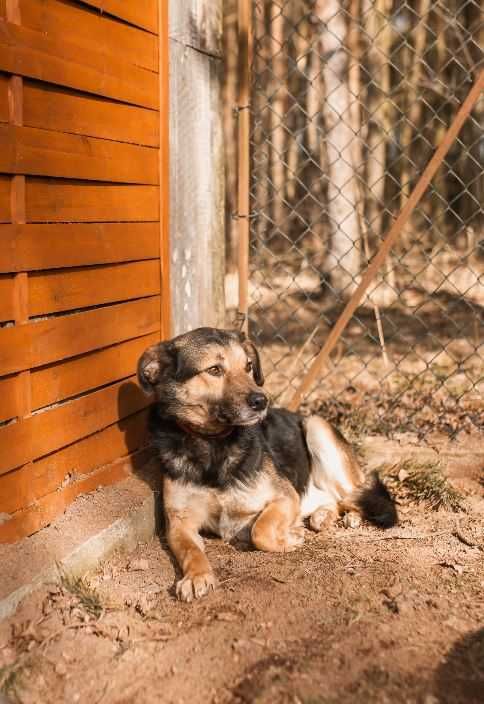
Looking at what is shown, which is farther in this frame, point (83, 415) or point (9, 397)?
point (83, 415)

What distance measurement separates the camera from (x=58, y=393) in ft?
11.8

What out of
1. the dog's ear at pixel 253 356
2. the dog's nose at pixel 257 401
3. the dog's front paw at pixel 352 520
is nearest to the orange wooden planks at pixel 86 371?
the dog's ear at pixel 253 356

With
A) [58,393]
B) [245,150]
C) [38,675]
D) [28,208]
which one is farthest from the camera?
[245,150]

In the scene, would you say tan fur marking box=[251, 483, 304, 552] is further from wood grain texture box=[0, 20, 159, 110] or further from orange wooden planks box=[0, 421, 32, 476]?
wood grain texture box=[0, 20, 159, 110]

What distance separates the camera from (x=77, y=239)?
12.1ft

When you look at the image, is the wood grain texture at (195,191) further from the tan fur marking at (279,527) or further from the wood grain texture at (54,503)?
the tan fur marking at (279,527)

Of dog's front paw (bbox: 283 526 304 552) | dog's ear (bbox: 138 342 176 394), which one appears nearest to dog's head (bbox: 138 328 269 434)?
dog's ear (bbox: 138 342 176 394)

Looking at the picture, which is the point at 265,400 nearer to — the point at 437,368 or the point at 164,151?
the point at 164,151

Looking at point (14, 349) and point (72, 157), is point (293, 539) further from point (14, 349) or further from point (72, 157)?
point (72, 157)

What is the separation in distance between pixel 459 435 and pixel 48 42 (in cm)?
352

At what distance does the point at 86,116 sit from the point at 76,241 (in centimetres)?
57

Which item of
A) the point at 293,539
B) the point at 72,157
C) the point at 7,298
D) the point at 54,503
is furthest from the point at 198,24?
the point at 293,539

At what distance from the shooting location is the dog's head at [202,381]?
385 centimetres

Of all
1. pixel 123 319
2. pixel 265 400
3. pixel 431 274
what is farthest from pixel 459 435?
pixel 431 274
